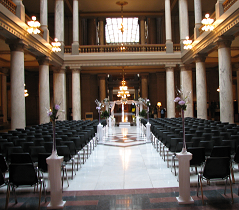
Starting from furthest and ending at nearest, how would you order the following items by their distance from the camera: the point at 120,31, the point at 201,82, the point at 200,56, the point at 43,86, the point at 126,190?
the point at 120,31
the point at 201,82
the point at 200,56
the point at 43,86
the point at 126,190

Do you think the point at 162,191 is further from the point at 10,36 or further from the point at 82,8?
the point at 82,8

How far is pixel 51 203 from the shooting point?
4258 mm

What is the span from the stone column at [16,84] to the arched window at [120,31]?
22.3 metres

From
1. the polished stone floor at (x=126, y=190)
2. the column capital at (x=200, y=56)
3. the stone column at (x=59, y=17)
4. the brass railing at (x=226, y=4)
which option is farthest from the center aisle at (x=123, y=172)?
the stone column at (x=59, y=17)

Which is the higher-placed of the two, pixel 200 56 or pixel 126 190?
pixel 200 56

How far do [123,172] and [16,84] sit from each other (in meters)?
8.23

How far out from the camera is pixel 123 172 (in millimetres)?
6551

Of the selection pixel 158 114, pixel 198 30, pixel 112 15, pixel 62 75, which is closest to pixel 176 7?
pixel 112 15

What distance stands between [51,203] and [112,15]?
25.2 meters

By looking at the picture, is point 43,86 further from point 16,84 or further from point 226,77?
point 226,77

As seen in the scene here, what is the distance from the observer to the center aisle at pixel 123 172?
215 inches

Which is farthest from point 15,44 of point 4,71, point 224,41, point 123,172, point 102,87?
point 102,87

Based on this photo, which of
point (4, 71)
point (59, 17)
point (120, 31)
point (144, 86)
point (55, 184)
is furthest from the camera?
point (120, 31)

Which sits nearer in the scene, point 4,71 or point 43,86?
point 43,86
